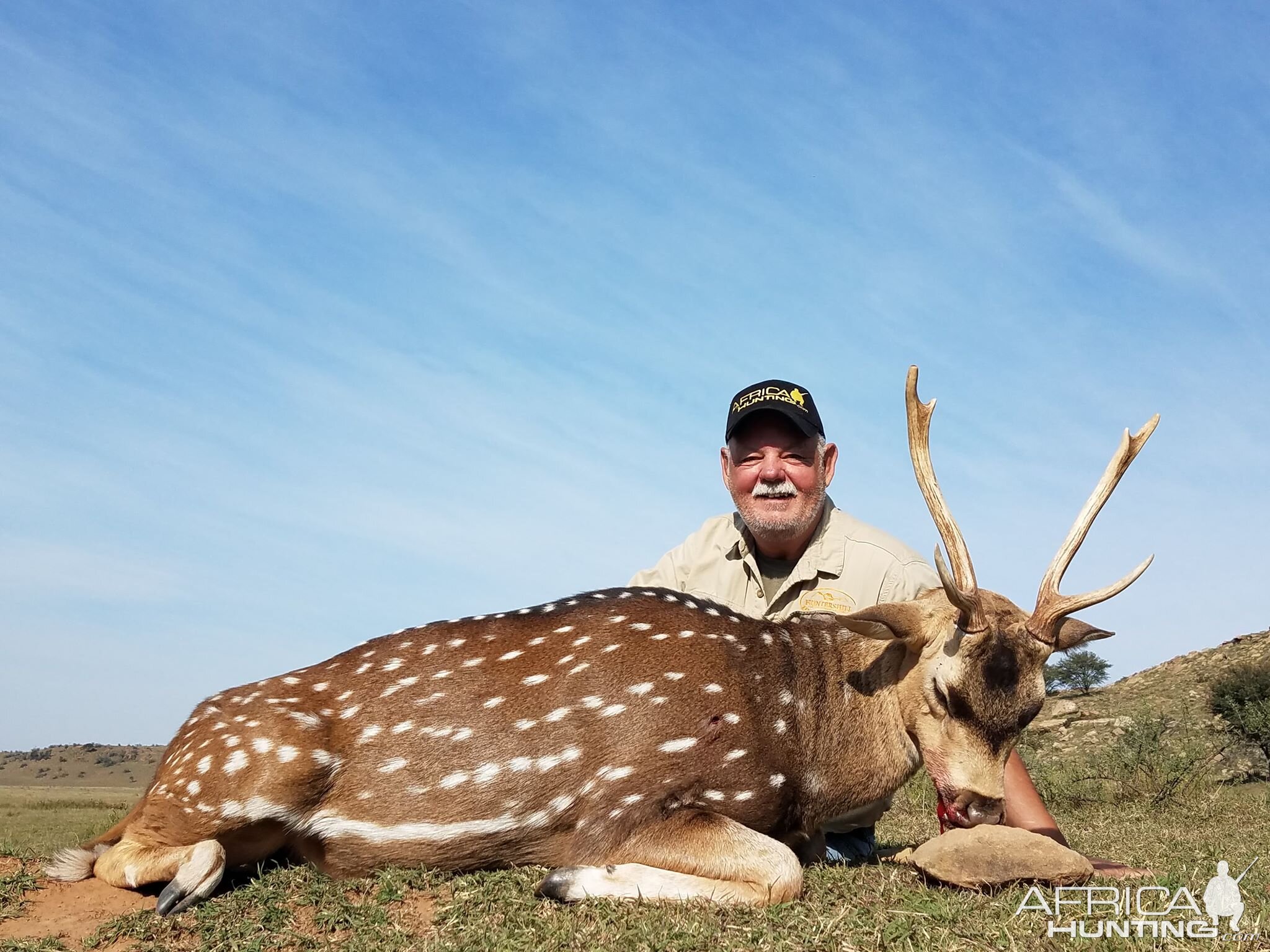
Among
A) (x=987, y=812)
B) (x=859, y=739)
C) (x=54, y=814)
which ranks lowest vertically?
(x=54, y=814)

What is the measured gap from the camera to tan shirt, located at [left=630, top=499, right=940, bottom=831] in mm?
8422

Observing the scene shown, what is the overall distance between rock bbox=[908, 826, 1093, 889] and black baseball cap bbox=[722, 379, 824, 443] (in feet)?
12.0

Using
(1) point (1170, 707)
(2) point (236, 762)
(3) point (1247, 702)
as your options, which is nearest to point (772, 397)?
(2) point (236, 762)

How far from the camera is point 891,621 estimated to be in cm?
657

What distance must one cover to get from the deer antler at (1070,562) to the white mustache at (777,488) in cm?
243

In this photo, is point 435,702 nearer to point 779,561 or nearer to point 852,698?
point 852,698

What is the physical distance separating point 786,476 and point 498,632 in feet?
9.78

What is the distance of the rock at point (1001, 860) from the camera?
18.8ft

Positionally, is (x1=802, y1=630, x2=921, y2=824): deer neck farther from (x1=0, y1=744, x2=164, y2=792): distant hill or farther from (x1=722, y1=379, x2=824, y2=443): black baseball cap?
(x1=0, y1=744, x2=164, y2=792): distant hill

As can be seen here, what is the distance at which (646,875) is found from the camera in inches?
224

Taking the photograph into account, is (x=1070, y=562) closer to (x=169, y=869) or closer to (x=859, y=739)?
(x=859, y=739)

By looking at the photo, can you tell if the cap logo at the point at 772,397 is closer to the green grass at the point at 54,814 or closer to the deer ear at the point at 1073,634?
the deer ear at the point at 1073,634

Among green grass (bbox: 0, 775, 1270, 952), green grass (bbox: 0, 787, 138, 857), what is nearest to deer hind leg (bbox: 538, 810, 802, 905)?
green grass (bbox: 0, 775, 1270, 952)

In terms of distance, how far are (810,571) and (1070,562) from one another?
Result: 92.7 inches
